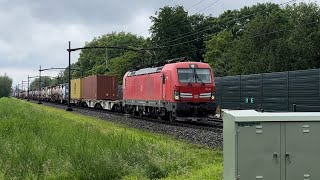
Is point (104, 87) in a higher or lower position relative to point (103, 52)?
lower

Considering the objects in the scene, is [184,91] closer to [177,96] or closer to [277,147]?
[177,96]

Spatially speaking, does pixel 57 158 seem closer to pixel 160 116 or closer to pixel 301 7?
pixel 160 116

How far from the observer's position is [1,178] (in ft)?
32.1

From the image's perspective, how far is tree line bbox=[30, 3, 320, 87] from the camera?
1843 inches

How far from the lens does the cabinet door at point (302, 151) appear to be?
5879 mm

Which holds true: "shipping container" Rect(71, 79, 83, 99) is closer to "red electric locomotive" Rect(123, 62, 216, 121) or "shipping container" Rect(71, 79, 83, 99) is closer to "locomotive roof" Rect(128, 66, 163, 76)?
"locomotive roof" Rect(128, 66, 163, 76)

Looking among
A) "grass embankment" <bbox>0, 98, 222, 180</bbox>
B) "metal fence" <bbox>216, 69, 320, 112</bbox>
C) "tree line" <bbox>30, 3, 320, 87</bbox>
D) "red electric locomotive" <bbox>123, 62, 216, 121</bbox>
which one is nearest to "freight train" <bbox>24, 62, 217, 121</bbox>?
"red electric locomotive" <bbox>123, 62, 216, 121</bbox>

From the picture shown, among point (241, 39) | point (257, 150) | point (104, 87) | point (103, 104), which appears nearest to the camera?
point (257, 150)

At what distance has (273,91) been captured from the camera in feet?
96.9

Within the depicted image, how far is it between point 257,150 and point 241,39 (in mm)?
55846

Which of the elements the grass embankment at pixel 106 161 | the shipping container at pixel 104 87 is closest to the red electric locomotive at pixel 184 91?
the grass embankment at pixel 106 161

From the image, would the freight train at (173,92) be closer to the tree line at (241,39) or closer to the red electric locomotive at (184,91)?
the red electric locomotive at (184,91)

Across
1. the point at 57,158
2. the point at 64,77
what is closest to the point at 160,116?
the point at 57,158

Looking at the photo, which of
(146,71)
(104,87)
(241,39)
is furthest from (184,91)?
(241,39)
